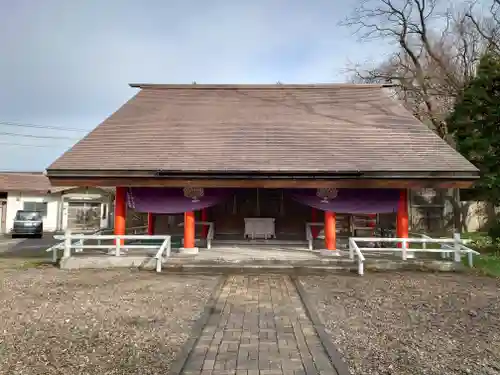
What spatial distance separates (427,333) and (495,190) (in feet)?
31.5

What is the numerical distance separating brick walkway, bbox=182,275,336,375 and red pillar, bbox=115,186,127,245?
15.5 ft

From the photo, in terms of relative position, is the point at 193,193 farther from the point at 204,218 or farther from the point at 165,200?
the point at 204,218

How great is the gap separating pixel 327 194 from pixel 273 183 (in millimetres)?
1629

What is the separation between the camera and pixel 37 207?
24.8 m

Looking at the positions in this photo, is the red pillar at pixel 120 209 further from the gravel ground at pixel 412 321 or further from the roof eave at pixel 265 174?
the gravel ground at pixel 412 321

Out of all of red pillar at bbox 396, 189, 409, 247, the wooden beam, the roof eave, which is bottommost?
red pillar at bbox 396, 189, 409, 247

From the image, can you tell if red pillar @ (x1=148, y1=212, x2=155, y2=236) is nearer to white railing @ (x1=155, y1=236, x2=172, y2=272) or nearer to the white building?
white railing @ (x1=155, y1=236, x2=172, y2=272)

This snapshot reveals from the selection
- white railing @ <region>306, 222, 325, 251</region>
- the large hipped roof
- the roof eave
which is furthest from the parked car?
white railing @ <region>306, 222, 325, 251</region>

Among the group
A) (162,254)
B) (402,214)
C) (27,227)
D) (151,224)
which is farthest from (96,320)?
(27,227)

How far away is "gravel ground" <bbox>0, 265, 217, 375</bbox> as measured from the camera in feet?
12.6

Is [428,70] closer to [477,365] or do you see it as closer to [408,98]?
[408,98]

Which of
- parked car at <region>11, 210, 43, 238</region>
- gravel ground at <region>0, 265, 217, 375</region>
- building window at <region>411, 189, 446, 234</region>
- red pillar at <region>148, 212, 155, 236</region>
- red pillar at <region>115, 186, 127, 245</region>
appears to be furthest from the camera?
parked car at <region>11, 210, 43, 238</region>

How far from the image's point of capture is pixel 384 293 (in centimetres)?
697

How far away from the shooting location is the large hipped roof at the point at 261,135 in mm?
10016
